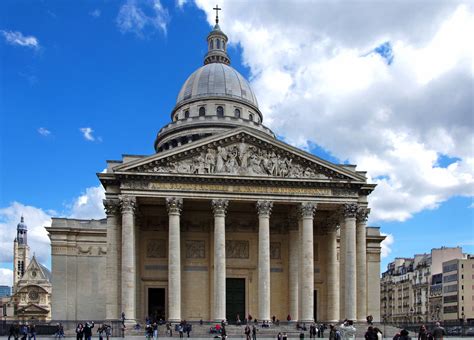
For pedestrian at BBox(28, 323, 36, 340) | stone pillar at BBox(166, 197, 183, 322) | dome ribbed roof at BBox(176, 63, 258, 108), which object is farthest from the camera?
dome ribbed roof at BBox(176, 63, 258, 108)

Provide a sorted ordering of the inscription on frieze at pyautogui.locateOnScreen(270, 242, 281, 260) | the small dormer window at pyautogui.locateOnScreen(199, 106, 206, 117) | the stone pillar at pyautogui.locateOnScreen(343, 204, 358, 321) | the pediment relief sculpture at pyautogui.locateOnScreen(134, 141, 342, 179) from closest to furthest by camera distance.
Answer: the pediment relief sculpture at pyautogui.locateOnScreen(134, 141, 342, 179), the stone pillar at pyautogui.locateOnScreen(343, 204, 358, 321), the inscription on frieze at pyautogui.locateOnScreen(270, 242, 281, 260), the small dormer window at pyautogui.locateOnScreen(199, 106, 206, 117)

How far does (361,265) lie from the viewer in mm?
48062

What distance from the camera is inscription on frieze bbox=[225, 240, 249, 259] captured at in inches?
1995

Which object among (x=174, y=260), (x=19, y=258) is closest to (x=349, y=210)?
(x=174, y=260)

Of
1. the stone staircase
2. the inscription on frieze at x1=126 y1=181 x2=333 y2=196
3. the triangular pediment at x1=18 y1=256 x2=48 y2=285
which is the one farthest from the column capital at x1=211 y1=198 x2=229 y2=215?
the triangular pediment at x1=18 y1=256 x2=48 y2=285

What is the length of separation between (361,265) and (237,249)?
35.2ft

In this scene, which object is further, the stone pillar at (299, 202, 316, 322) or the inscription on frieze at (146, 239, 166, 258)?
the inscription on frieze at (146, 239, 166, 258)

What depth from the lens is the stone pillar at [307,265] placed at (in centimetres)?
4481

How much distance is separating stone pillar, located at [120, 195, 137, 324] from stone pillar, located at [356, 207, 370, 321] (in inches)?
721

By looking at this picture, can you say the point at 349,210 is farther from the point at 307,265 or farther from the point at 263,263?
the point at 263,263

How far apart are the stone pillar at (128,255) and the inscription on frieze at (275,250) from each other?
12.9m

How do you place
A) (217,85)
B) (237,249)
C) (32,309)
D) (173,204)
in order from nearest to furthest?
(173,204) < (237,249) < (217,85) < (32,309)

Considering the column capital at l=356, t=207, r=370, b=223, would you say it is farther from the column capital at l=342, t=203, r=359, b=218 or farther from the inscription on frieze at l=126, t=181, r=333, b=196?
the inscription on frieze at l=126, t=181, r=333, b=196

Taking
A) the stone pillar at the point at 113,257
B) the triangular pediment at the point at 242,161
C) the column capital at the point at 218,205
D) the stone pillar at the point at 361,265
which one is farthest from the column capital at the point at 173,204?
the stone pillar at the point at 361,265
